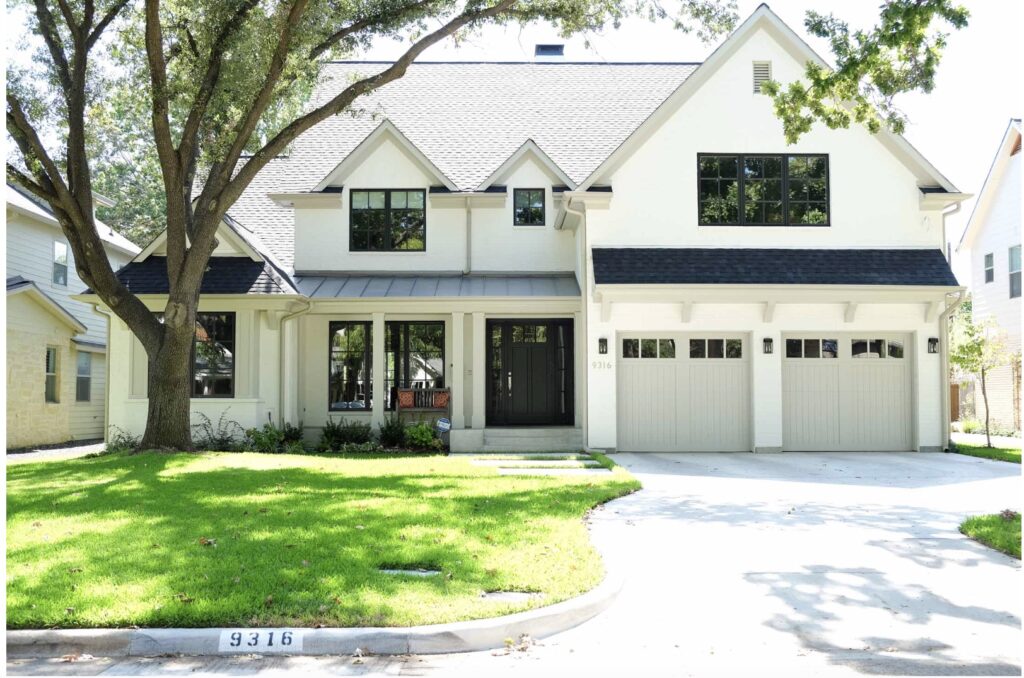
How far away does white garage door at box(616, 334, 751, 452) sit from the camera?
55.0 ft

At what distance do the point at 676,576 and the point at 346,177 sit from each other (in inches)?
582

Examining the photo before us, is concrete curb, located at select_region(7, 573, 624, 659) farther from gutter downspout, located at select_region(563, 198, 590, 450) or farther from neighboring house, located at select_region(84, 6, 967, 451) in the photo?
gutter downspout, located at select_region(563, 198, 590, 450)

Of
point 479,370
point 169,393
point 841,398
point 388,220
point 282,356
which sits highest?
point 388,220

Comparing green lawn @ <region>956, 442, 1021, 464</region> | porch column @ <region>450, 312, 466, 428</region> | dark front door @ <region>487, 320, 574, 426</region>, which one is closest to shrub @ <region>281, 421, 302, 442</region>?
porch column @ <region>450, 312, 466, 428</region>

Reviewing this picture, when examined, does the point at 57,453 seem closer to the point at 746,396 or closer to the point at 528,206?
the point at 528,206

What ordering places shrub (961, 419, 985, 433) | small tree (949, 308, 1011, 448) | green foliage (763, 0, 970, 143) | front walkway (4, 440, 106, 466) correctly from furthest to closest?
shrub (961, 419, 985, 433)
small tree (949, 308, 1011, 448)
front walkway (4, 440, 106, 466)
green foliage (763, 0, 970, 143)

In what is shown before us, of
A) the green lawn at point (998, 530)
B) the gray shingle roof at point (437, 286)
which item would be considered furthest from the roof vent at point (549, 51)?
the green lawn at point (998, 530)

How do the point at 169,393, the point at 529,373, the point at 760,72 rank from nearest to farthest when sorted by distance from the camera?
the point at 169,393, the point at 760,72, the point at 529,373

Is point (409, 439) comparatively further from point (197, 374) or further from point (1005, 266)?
point (1005, 266)

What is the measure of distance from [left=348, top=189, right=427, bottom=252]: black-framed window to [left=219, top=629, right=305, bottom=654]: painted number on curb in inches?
588

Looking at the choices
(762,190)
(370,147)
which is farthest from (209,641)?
(370,147)

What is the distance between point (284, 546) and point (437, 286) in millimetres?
11761

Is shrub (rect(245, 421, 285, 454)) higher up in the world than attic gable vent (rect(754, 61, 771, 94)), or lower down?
lower down

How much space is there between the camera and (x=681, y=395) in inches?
663
